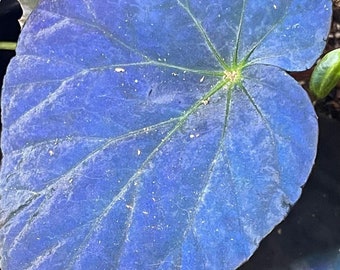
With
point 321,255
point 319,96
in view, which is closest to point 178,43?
point 319,96

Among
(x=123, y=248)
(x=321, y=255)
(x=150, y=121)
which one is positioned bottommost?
(x=321, y=255)

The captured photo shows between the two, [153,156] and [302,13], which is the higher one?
[302,13]

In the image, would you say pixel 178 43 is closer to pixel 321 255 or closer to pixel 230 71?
pixel 230 71
